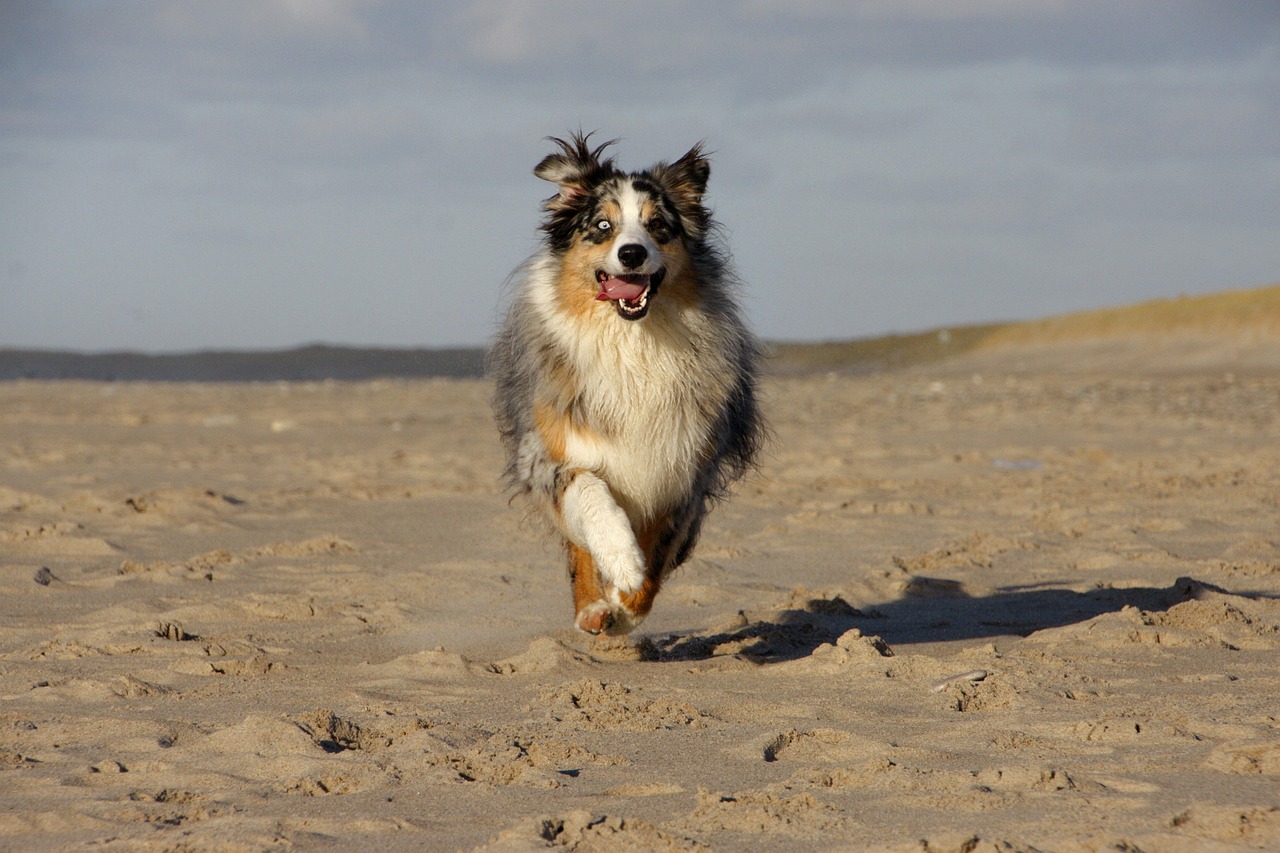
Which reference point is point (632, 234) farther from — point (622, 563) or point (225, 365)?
point (225, 365)

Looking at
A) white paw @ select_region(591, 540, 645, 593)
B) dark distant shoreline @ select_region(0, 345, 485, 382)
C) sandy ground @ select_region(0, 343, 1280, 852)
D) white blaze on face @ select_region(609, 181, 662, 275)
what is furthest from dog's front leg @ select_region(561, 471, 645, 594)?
dark distant shoreline @ select_region(0, 345, 485, 382)

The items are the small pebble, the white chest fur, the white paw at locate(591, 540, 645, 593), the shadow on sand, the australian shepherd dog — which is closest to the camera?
the small pebble

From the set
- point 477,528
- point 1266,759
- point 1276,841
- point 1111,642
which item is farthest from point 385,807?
point 477,528

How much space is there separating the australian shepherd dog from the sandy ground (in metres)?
0.50

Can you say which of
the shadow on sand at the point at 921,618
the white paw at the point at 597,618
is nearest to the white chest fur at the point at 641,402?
the white paw at the point at 597,618

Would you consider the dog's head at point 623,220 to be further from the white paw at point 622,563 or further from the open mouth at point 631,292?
the white paw at point 622,563

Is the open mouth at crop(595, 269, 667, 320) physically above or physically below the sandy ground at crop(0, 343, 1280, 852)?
above

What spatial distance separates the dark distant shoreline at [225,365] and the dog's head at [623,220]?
25.4m

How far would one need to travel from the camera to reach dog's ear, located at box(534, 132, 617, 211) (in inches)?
213

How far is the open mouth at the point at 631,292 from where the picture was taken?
16.3ft

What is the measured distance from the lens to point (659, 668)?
16.1ft

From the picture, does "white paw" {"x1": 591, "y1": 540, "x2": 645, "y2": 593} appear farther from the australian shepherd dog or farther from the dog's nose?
the dog's nose

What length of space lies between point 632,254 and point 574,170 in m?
0.69

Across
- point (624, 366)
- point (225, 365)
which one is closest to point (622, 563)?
point (624, 366)
